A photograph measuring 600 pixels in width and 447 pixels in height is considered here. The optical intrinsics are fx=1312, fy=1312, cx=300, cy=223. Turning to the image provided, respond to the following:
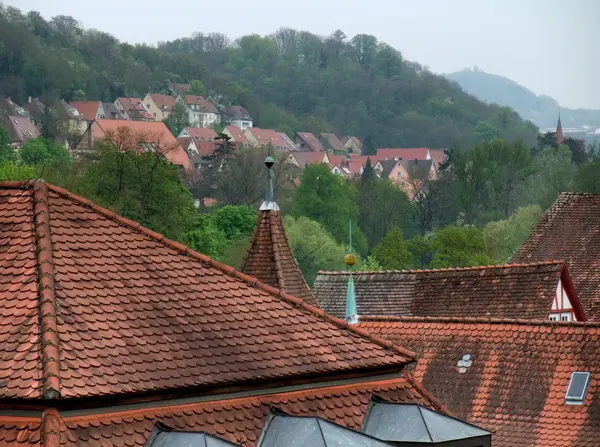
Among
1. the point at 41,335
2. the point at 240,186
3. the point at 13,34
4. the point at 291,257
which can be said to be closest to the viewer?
the point at 41,335

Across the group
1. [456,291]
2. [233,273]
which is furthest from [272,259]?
[456,291]

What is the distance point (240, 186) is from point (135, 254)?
82152 mm

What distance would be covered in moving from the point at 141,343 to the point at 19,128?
13647cm

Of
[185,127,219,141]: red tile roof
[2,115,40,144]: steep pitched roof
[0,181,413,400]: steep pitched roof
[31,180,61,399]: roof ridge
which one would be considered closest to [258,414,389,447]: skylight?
[0,181,413,400]: steep pitched roof

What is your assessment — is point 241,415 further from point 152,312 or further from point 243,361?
point 152,312

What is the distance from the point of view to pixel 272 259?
2248 cm

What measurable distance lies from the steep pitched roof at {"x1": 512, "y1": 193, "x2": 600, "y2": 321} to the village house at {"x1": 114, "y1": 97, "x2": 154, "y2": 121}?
14537 cm

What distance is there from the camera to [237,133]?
190 m

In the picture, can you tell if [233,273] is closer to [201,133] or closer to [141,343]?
[141,343]

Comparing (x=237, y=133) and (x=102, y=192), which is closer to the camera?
(x=102, y=192)

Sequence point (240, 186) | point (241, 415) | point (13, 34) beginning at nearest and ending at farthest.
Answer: point (241, 415) < point (240, 186) < point (13, 34)

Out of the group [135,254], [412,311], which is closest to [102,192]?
[412,311]

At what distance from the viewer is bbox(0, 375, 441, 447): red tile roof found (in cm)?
1173

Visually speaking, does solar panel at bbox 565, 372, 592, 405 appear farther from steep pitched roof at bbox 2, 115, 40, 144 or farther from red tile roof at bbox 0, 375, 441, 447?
steep pitched roof at bbox 2, 115, 40, 144
